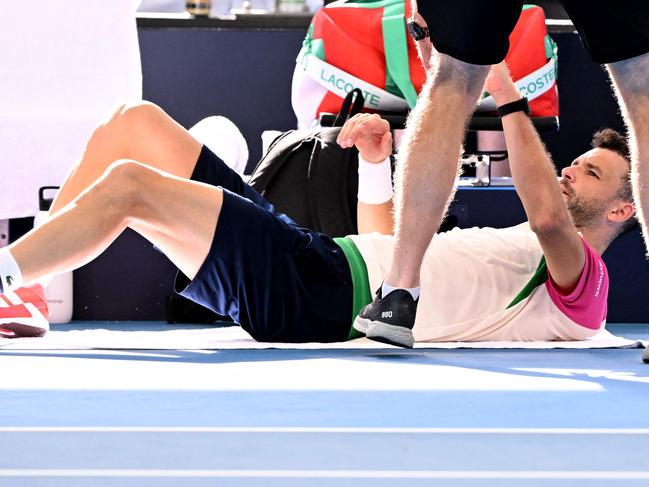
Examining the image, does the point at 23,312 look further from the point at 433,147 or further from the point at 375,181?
the point at 433,147

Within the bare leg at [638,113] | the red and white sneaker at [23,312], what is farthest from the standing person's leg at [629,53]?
the red and white sneaker at [23,312]

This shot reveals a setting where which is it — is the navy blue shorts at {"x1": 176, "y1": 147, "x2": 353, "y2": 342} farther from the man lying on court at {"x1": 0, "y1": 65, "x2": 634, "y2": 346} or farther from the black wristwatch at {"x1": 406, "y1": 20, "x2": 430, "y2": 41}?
the black wristwatch at {"x1": 406, "y1": 20, "x2": 430, "y2": 41}

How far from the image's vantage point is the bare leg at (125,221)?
2.29m

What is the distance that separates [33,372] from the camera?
204 centimetres

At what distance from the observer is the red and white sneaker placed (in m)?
2.69

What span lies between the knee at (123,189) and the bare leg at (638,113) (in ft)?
3.00

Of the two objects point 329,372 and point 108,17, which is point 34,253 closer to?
point 329,372

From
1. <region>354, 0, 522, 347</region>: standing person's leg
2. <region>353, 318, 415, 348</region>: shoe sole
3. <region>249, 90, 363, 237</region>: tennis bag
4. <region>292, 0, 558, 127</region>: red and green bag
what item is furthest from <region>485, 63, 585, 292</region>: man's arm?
<region>292, 0, 558, 127</region>: red and green bag
